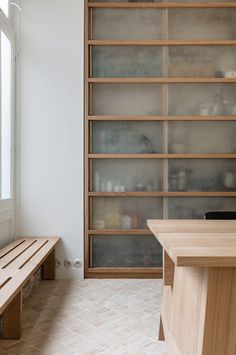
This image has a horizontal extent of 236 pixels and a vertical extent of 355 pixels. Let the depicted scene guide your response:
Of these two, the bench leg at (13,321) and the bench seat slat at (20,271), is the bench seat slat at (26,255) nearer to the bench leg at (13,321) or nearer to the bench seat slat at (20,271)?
the bench seat slat at (20,271)

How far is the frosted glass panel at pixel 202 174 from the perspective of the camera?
132 inches

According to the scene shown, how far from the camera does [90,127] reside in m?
3.37

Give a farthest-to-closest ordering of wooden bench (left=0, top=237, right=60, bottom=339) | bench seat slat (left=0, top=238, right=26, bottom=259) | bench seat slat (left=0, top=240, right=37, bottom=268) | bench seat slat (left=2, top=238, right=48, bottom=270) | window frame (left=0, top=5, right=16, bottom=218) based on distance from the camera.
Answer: window frame (left=0, top=5, right=16, bottom=218), bench seat slat (left=0, top=238, right=26, bottom=259), bench seat slat (left=0, top=240, right=37, bottom=268), bench seat slat (left=2, top=238, right=48, bottom=270), wooden bench (left=0, top=237, right=60, bottom=339)

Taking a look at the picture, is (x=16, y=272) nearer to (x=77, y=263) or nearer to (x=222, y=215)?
(x=77, y=263)

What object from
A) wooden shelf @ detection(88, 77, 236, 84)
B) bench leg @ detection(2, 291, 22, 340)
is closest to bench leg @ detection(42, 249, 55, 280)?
bench leg @ detection(2, 291, 22, 340)

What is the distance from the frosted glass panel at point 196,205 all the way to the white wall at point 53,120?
957 mm

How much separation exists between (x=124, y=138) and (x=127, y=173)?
0.36 meters

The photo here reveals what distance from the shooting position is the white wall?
11.0 feet

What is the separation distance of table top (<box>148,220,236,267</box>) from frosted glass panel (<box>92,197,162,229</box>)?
1428mm

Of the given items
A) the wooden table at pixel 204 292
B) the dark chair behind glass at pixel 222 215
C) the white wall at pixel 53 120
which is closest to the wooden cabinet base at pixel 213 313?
the wooden table at pixel 204 292

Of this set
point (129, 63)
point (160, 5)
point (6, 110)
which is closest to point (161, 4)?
point (160, 5)

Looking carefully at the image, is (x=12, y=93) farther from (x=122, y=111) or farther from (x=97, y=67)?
(x=122, y=111)

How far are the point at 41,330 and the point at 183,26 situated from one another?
3059mm

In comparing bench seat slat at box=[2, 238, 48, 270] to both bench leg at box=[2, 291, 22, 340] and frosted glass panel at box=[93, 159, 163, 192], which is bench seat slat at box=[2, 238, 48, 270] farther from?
frosted glass panel at box=[93, 159, 163, 192]
